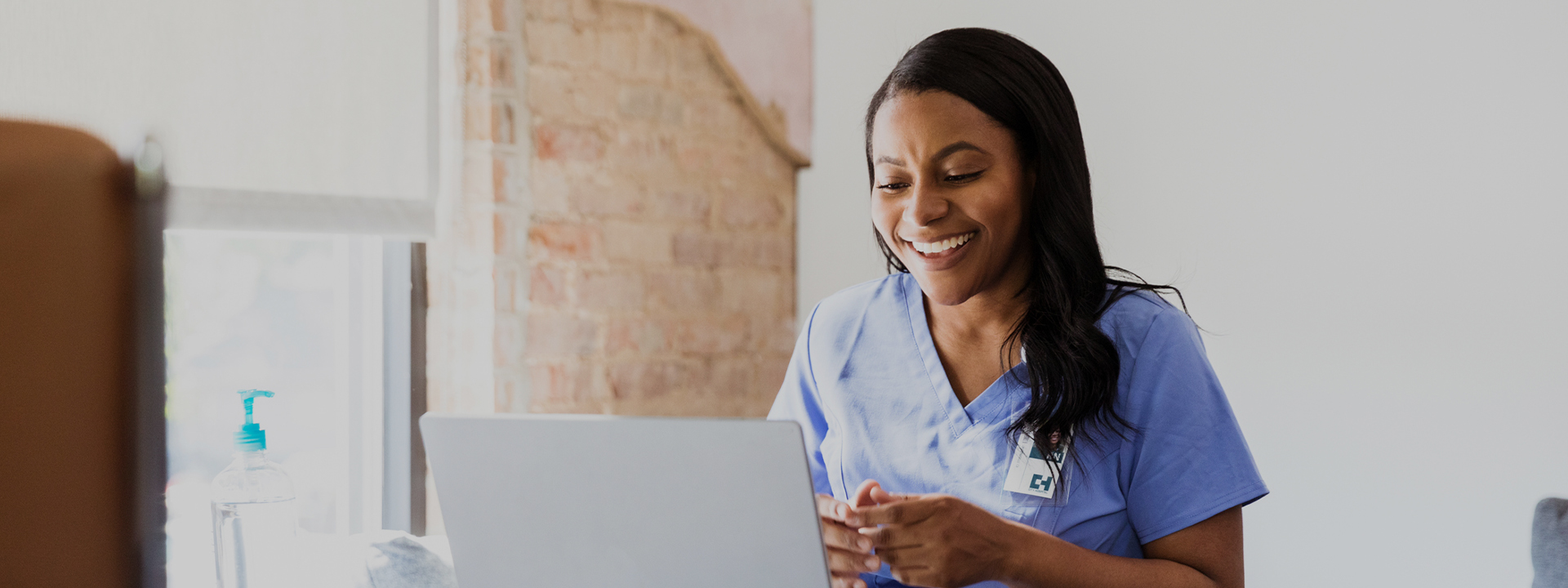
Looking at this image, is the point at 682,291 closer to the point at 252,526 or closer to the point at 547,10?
the point at 547,10

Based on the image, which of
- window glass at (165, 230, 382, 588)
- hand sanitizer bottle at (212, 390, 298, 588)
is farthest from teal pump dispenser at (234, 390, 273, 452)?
window glass at (165, 230, 382, 588)

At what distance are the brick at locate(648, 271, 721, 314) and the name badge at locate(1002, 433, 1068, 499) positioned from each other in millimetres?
1052

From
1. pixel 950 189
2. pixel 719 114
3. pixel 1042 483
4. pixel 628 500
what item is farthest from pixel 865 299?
pixel 719 114

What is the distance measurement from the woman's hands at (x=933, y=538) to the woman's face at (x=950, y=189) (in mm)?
286

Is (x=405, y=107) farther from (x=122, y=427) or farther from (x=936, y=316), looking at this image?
(x=936, y=316)

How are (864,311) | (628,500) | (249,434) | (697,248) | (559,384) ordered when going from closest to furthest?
(628,500) < (249,434) < (864,311) < (559,384) < (697,248)

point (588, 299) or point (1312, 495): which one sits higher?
point (588, 299)

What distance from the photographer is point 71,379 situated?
→ 3.52 feet

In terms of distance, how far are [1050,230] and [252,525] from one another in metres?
0.99

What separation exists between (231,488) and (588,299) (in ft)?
2.37

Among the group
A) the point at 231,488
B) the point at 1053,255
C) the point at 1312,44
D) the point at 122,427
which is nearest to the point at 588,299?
the point at 231,488

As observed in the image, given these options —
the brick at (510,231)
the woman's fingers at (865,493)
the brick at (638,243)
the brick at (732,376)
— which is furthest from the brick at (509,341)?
the woman's fingers at (865,493)

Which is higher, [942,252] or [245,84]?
[245,84]

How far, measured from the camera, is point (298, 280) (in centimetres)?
170
